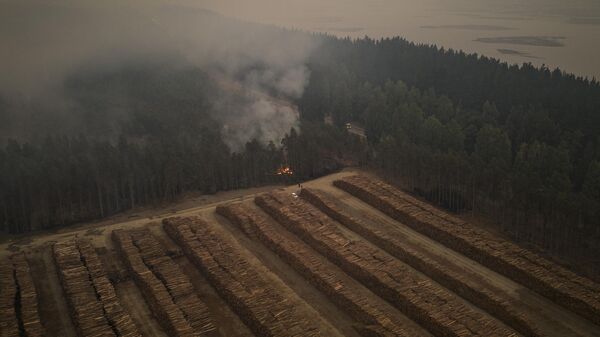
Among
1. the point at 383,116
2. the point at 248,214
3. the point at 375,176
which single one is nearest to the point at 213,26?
the point at 383,116

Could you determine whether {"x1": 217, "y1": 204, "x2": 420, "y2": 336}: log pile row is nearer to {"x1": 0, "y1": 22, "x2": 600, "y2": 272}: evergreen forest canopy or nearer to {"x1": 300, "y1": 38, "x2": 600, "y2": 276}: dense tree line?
{"x1": 0, "y1": 22, "x2": 600, "y2": 272}: evergreen forest canopy

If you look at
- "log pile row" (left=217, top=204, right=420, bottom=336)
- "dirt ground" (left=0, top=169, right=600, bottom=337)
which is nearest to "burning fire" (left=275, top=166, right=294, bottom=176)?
"dirt ground" (left=0, top=169, right=600, bottom=337)

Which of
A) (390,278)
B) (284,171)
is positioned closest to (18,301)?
(390,278)

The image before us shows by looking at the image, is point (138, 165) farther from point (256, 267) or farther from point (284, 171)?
point (256, 267)

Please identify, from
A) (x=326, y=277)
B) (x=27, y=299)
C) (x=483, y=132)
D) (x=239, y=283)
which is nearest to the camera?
(x=27, y=299)

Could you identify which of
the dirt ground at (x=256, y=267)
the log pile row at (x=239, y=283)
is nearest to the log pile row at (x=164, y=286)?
the dirt ground at (x=256, y=267)
